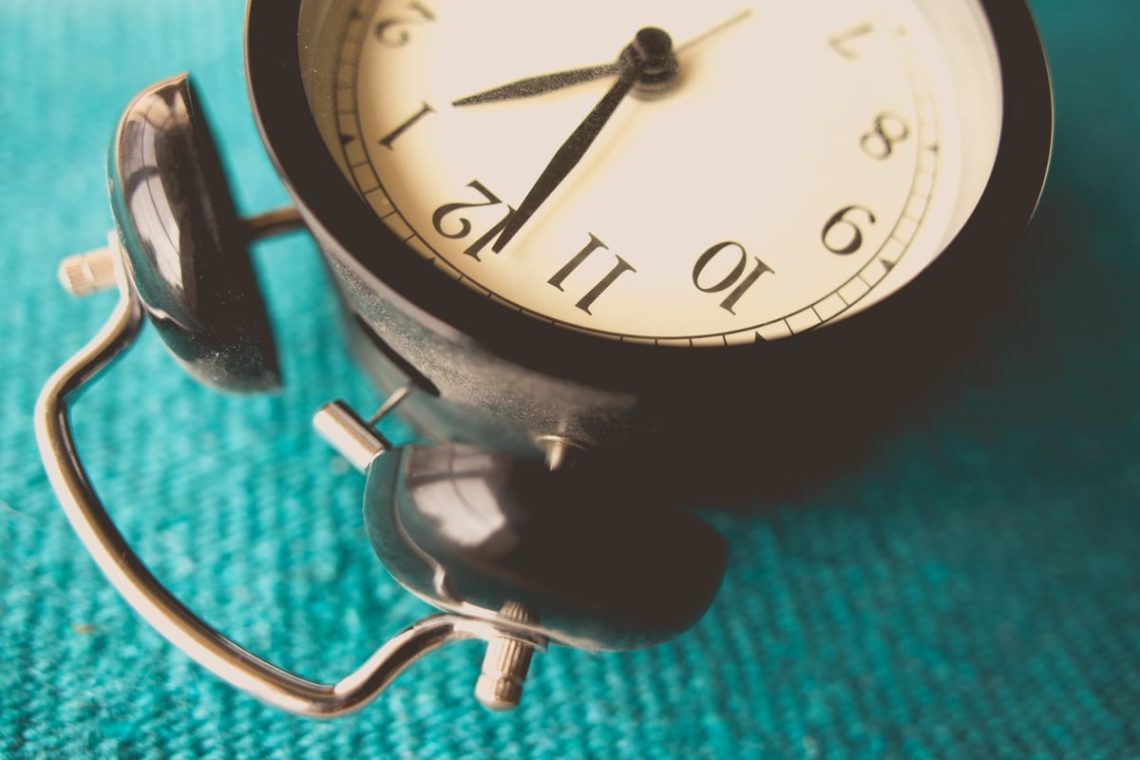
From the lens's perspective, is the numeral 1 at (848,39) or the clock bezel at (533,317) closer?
the clock bezel at (533,317)

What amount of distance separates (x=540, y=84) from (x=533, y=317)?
0.17m

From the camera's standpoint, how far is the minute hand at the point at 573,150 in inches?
21.2

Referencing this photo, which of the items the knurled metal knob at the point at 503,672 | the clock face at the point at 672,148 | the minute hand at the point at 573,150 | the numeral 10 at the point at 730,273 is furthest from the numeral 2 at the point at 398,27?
the knurled metal knob at the point at 503,672

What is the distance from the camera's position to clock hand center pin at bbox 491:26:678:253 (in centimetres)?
55

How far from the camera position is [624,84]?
1.93 feet

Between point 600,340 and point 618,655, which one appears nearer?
point 600,340

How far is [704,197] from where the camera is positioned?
56cm

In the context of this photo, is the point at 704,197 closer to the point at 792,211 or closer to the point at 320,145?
the point at 792,211

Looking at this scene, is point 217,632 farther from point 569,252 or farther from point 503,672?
point 569,252

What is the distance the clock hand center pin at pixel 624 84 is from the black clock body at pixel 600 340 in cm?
11

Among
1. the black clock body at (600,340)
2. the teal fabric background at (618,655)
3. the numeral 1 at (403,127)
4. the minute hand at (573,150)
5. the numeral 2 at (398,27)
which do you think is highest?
the numeral 2 at (398,27)

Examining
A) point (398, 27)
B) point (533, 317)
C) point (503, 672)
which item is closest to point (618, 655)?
point (503, 672)

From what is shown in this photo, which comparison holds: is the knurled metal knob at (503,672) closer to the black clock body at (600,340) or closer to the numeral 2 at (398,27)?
the black clock body at (600,340)

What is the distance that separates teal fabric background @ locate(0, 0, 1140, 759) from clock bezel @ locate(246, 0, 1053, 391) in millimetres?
236
